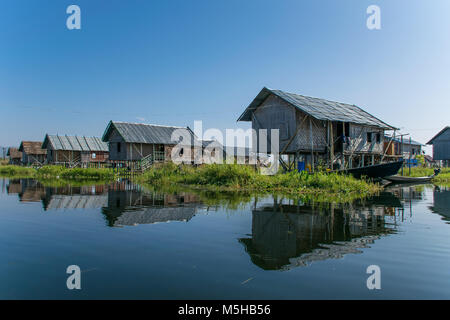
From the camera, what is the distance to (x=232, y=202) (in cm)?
1045

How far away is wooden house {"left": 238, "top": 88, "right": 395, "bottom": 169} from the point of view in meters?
18.9

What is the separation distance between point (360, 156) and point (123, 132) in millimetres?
20342

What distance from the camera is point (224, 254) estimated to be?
4746 millimetres

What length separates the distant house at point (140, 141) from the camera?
1173 inches

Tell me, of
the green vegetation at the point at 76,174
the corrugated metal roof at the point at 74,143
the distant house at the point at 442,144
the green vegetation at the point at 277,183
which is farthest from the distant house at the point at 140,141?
the distant house at the point at 442,144

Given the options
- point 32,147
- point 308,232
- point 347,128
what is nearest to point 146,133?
point 347,128

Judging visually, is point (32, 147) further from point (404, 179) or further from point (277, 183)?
point (404, 179)

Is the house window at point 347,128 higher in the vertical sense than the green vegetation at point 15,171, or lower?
higher

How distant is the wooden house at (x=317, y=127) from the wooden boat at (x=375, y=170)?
157cm

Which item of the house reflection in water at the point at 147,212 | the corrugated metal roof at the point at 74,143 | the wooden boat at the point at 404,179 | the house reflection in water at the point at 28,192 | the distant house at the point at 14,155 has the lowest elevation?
the house reflection in water at the point at 147,212

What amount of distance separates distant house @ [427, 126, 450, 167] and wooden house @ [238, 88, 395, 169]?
1983cm

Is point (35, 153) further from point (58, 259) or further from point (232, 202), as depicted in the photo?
point (58, 259)

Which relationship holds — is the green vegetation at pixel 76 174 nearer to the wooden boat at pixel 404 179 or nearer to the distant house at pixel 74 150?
the distant house at pixel 74 150
